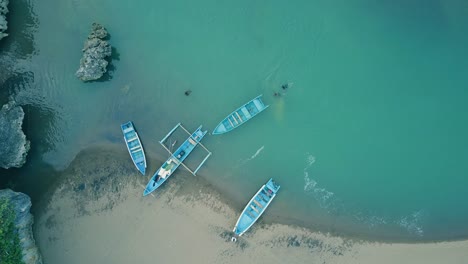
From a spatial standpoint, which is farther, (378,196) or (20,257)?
(378,196)

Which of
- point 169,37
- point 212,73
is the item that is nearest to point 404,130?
point 212,73

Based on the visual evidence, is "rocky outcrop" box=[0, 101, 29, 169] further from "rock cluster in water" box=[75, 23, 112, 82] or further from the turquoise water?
"rock cluster in water" box=[75, 23, 112, 82]

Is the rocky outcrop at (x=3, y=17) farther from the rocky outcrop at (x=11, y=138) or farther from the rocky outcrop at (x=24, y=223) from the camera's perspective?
the rocky outcrop at (x=24, y=223)

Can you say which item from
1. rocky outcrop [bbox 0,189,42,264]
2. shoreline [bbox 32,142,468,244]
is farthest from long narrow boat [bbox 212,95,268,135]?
rocky outcrop [bbox 0,189,42,264]

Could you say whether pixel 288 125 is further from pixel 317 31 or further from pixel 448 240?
pixel 448 240

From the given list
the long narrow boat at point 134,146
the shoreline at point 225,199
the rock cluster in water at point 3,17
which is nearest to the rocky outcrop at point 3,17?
the rock cluster in water at point 3,17

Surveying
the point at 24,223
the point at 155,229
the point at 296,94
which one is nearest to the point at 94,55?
the point at 24,223

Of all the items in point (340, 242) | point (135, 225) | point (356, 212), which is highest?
point (356, 212)
